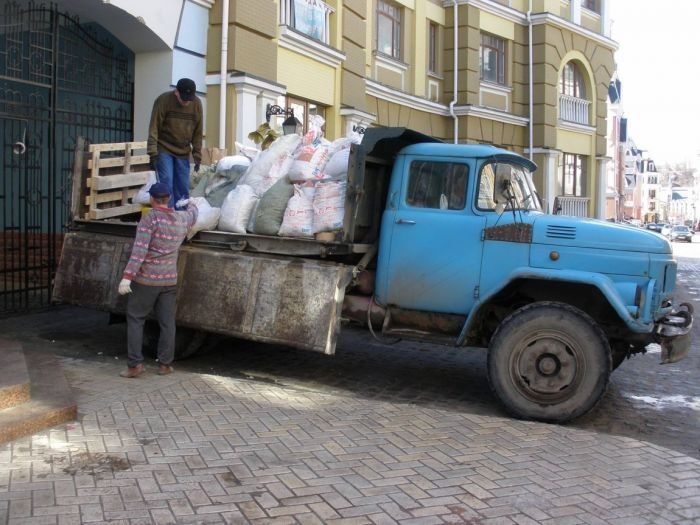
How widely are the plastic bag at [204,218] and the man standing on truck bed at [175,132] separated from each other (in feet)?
1.71

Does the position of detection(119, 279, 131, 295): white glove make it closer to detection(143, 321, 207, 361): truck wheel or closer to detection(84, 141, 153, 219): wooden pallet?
detection(143, 321, 207, 361): truck wheel

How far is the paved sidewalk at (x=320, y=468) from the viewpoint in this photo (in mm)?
3664

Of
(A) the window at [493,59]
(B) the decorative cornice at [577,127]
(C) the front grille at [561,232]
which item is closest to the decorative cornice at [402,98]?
(A) the window at [493,59]

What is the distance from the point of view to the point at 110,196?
7.70 meters

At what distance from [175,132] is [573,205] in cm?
1652

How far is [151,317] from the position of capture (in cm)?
681

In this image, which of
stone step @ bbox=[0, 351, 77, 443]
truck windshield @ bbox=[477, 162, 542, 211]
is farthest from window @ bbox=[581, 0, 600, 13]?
stone step @ bbox=[0, 351, 77, 443]

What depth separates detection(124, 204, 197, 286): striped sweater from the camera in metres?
5.93

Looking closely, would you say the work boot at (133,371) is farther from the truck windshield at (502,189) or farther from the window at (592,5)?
the window at (592,5)

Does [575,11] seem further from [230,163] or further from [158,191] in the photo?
[158,191]

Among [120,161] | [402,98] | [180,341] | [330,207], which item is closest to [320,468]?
[330,207]

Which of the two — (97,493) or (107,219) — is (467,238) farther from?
(107,219)

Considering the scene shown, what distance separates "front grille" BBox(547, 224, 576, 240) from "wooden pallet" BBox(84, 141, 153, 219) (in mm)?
4489

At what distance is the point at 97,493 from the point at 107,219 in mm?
4351
